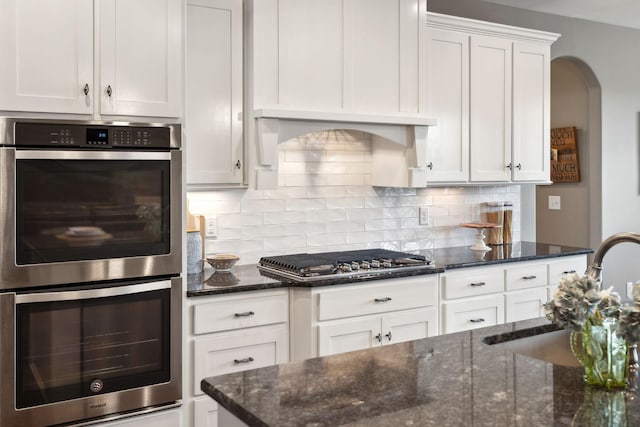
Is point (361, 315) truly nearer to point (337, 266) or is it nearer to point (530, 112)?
point (337, 266)

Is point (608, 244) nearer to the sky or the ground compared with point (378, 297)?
nearer to the sky

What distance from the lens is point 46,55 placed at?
8.27ft

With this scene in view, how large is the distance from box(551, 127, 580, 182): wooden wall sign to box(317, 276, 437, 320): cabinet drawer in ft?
9.53

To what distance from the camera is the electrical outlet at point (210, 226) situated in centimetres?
345

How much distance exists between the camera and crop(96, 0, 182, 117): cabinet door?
2645mm

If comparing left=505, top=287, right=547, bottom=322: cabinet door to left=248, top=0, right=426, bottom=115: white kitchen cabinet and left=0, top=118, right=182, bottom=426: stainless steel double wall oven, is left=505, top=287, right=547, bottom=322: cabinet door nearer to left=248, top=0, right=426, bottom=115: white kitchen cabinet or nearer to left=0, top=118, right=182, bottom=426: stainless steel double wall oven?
left=248, top=0, right=426, bottom=115: white kitchen cabinet

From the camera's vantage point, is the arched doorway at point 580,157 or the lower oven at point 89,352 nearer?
the lower oven at point 89,352

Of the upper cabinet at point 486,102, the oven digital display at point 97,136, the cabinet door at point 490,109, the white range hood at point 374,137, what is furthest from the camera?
the cabinet door at point 490,109

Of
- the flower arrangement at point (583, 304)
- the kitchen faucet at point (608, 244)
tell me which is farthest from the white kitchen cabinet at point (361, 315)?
the flower arrangement at point (583, 304)

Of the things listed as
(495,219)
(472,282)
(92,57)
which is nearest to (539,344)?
→ (472,282)

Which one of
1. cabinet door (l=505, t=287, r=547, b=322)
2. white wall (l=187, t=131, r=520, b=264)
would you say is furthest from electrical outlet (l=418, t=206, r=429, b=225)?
cabinet door (l=505, t=287, r=547, b=322)

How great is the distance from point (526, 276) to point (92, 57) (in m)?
2.85

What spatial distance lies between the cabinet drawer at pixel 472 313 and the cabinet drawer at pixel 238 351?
3.39ft

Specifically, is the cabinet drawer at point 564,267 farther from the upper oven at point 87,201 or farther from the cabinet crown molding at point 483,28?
the upper oven at point 87,201
